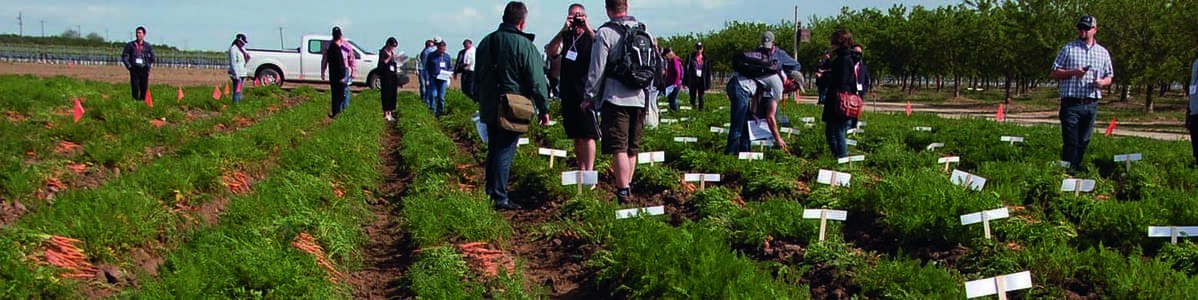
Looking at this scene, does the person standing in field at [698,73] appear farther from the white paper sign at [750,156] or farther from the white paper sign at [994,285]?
the white paper sign at [994,285]

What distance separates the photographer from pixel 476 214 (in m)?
5.38

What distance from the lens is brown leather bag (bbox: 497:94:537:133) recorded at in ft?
20.2

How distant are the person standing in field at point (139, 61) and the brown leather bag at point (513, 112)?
10.8 m

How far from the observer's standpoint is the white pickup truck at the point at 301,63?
26.4m

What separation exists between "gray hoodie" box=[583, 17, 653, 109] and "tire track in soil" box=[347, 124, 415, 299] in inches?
62.7

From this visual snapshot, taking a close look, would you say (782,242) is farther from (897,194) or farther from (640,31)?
(640,31)

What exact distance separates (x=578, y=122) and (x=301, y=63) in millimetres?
22469

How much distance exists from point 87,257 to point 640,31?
3.52 metres

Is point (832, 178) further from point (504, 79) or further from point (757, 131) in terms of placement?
point (757, 131)

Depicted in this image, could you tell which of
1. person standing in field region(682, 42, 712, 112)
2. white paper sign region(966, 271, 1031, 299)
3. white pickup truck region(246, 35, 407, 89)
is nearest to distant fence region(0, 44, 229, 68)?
white pickup truck region(246, 35, 407, 89)

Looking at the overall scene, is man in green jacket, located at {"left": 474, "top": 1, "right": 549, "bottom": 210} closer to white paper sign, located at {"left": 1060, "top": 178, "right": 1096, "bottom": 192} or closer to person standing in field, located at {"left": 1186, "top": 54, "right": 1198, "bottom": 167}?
white paper sign, located at {"left": 1060, "top": 178, "right": 1096, "bottom": 192}

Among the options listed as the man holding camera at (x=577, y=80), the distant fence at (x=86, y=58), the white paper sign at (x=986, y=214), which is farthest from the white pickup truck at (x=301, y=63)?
the distant fence at (x=86, y=58)

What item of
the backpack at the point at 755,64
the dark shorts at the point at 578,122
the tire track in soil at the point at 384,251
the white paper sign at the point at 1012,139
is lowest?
the tire track in soil at the point at 384,251

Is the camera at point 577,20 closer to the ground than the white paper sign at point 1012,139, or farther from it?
farther from it
